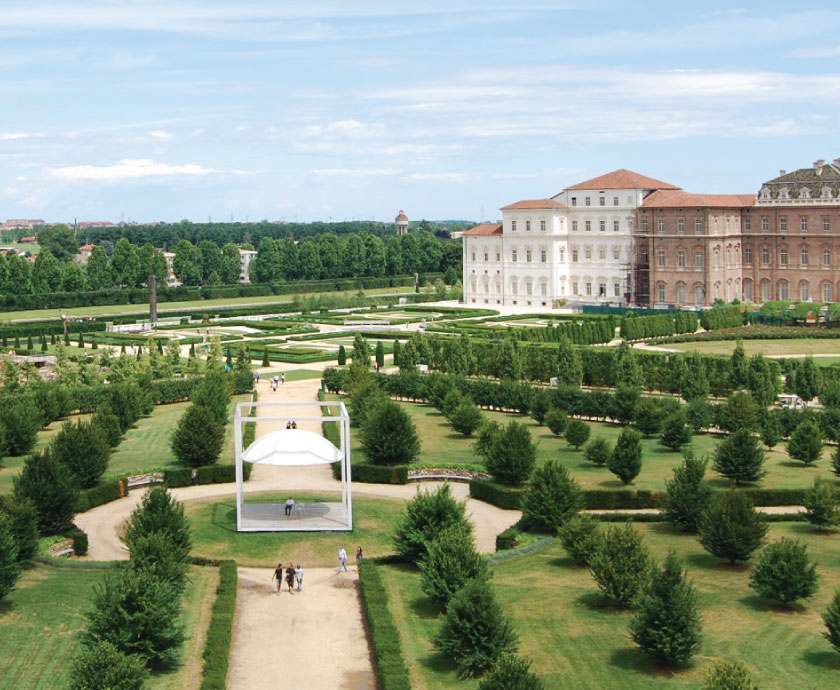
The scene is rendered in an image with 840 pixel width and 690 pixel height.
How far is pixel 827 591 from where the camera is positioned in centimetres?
2811

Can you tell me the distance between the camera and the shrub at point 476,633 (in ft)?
76.8

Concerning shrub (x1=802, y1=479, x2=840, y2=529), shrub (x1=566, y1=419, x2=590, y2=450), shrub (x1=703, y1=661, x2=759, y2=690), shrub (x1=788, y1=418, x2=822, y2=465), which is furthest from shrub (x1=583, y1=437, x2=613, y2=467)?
shrub (x1=703, y1=661, x2=759, y2=690)

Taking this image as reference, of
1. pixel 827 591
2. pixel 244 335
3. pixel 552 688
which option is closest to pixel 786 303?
pixel 244 335

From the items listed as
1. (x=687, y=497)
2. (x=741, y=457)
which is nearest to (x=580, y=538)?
(x=687, y=497)

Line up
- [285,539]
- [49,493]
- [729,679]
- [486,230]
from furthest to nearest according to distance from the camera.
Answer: [486,230] → [285,539] → [49,493] → [729,679]

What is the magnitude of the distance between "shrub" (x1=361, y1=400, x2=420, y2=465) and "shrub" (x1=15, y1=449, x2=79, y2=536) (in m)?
10.6

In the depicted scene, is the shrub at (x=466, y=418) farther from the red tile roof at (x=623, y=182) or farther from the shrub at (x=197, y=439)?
the red tile roof at (x=623, y=182)

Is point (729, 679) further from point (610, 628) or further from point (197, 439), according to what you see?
point (197, 439)

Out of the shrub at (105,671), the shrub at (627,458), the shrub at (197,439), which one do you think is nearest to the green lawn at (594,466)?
the shrub at (627,458)

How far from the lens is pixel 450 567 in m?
26.7

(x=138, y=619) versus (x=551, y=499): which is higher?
(x=551, y=499)

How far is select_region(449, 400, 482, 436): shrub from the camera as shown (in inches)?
1847

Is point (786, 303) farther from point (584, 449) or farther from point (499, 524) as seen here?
point (499, 524)

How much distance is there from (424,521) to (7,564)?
945 cm
